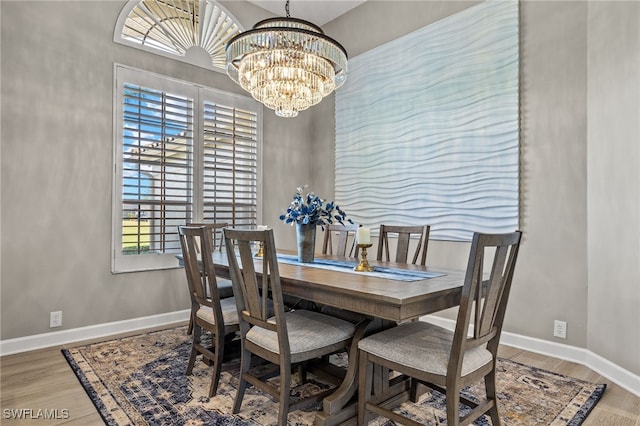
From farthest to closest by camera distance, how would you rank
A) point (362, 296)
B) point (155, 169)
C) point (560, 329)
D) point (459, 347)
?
point (155, 169) → point (560, 329) → point (362, 296) → point (459, 347)

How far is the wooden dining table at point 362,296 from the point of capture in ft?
5.34

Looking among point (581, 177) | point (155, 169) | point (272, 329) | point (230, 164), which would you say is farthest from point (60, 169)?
point (581, 177)

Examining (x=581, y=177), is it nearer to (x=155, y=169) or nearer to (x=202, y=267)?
(x=202, y=267)

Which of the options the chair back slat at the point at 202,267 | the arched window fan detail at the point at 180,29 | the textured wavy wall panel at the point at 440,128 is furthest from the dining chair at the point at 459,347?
the arched window fan detail at the point at 180,29

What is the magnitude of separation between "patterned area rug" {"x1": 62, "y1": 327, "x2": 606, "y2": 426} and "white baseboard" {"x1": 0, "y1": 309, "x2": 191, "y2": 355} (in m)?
0.30

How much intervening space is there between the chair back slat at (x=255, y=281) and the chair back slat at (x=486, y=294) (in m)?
0.83

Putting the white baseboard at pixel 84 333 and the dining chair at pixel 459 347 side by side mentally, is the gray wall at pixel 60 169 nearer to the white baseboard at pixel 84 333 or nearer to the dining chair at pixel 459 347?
the white baseboard at pixel 84 333

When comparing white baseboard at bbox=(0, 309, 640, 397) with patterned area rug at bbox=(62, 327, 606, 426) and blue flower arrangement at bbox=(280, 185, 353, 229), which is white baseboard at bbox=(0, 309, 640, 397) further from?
blue flower arrangement at bbox=(280, 185, 353, 229)

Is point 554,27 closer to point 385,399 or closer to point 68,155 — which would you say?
point 385,399

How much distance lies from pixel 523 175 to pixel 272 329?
252 cm

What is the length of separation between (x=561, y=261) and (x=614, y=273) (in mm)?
385

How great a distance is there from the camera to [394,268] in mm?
2439

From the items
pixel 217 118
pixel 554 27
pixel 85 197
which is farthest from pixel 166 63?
pixel 554 27

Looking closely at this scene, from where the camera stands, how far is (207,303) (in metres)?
2.45
